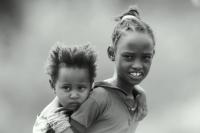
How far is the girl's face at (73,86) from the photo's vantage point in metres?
2.83

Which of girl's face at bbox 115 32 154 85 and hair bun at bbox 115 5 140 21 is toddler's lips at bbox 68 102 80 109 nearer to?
girl's face at bbox 115 32 154 85

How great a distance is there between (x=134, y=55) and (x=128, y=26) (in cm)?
20

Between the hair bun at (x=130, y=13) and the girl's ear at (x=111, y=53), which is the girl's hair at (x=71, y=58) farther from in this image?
the hair bun at (x=130, y=13)

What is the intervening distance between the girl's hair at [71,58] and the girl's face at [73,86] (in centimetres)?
3

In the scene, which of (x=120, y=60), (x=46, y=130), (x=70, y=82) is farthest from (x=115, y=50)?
(x=46, y=130)

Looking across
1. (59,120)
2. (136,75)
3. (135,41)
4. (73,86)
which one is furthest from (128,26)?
(59,120)

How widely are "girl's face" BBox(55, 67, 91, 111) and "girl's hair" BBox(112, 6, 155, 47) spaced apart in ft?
0.93

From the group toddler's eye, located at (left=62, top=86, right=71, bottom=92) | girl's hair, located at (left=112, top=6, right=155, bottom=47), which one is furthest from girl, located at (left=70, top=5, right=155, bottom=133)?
toddler's eye, located at (left=62, top=86, right=71, bottom=92)

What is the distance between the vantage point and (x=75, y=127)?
2.82m

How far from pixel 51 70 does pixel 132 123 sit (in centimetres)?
59

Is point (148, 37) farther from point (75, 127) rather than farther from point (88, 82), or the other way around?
point (75, 127)

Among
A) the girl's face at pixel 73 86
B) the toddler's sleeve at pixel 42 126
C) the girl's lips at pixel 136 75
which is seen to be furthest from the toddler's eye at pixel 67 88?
the girl's lips at pixel 136 75

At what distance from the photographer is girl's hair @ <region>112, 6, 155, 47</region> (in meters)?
2.91

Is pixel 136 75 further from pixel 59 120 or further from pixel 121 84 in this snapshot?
pixel 59 120
